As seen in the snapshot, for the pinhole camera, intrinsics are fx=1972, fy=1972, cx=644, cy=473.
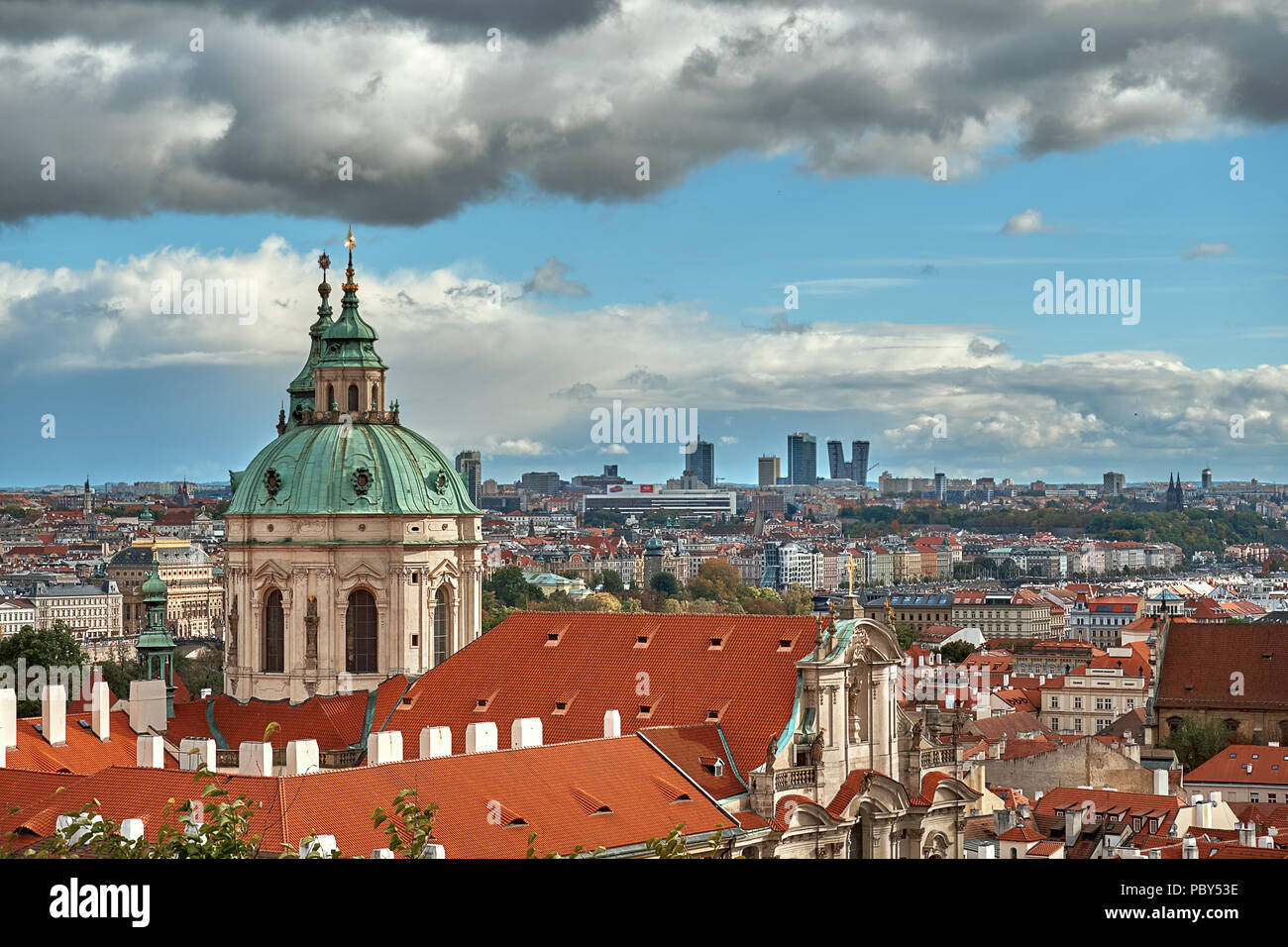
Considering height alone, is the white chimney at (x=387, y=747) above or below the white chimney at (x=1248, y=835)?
above

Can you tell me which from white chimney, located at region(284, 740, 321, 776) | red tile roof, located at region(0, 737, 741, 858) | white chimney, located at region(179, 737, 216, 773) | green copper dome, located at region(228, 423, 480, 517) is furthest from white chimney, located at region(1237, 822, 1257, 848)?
white chimney, located at region(179, 737, 216, 773)

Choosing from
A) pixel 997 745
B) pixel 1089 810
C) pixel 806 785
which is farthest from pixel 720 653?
pixel 997 745

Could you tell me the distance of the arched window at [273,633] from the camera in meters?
62.9

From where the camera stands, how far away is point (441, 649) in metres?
63.5

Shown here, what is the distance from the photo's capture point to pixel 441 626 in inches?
2505

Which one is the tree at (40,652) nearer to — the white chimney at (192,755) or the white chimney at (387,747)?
the white chimney at (192,755)

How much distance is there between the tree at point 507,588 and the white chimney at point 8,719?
137539 mm

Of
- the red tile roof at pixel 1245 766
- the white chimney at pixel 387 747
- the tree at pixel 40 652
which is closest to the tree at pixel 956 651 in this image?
the red tile roof at pixel 1245 766

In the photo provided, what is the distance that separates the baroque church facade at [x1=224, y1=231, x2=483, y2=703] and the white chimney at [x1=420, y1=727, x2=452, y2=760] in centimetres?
1643

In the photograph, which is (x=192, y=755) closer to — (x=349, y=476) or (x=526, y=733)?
(x=526, y=733)

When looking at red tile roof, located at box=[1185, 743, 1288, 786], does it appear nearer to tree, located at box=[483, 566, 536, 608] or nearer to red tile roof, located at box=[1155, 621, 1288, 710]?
red tile roof, located at box=[1155, 621, 1288, 710]
